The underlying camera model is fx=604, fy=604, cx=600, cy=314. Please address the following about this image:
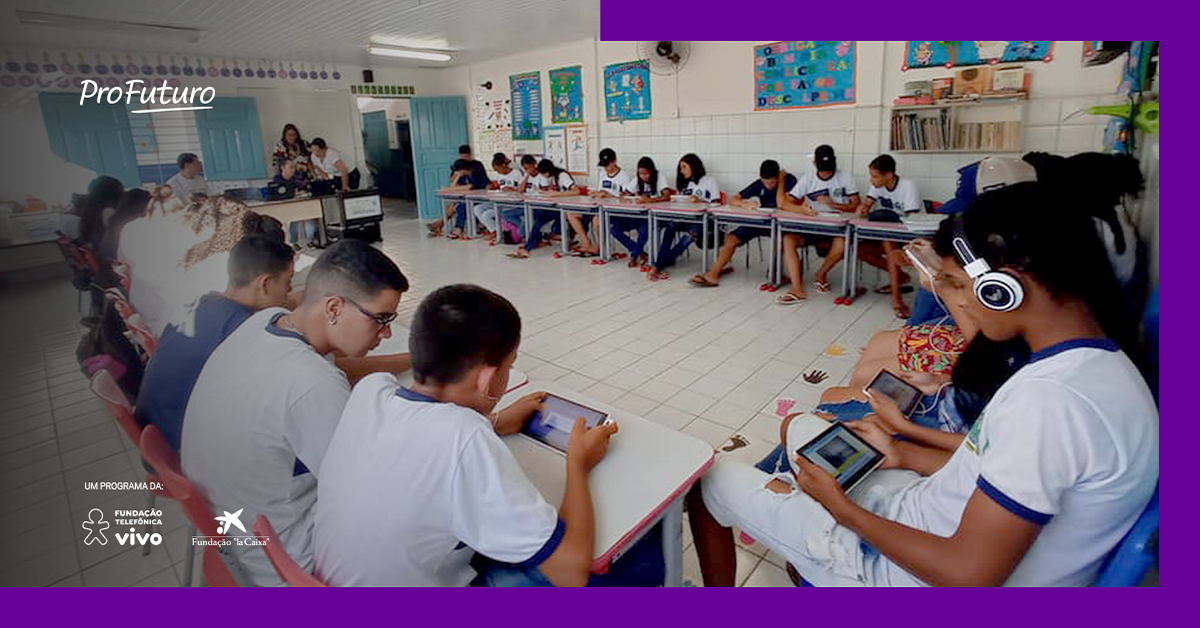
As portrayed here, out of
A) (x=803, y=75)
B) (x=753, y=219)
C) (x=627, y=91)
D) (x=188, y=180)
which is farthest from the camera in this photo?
(x=627, y=91)

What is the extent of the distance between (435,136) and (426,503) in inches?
348

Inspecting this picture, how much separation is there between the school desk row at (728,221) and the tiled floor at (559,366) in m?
0.31

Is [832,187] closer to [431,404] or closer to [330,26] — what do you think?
[330,26]

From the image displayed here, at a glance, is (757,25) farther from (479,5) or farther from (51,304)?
(479,5)

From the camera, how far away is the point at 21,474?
1310 mm

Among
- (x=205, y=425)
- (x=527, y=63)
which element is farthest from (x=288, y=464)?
(x=527, y=63)

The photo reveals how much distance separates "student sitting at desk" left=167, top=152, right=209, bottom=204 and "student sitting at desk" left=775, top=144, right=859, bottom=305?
3725 millimetres

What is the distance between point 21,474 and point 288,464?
61 cm

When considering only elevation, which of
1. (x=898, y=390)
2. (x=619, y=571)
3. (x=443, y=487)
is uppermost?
(x=443, y=487)

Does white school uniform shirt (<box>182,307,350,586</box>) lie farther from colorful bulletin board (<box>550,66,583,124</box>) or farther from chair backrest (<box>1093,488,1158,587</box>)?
colorful bulletin board (<box>550,66,583,124</box>)

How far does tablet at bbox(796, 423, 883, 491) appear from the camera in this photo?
1.28 meters

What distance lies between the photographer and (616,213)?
18.9ft

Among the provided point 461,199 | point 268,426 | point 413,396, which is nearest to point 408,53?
point 461,199

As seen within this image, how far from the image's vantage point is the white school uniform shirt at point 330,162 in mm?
4422
